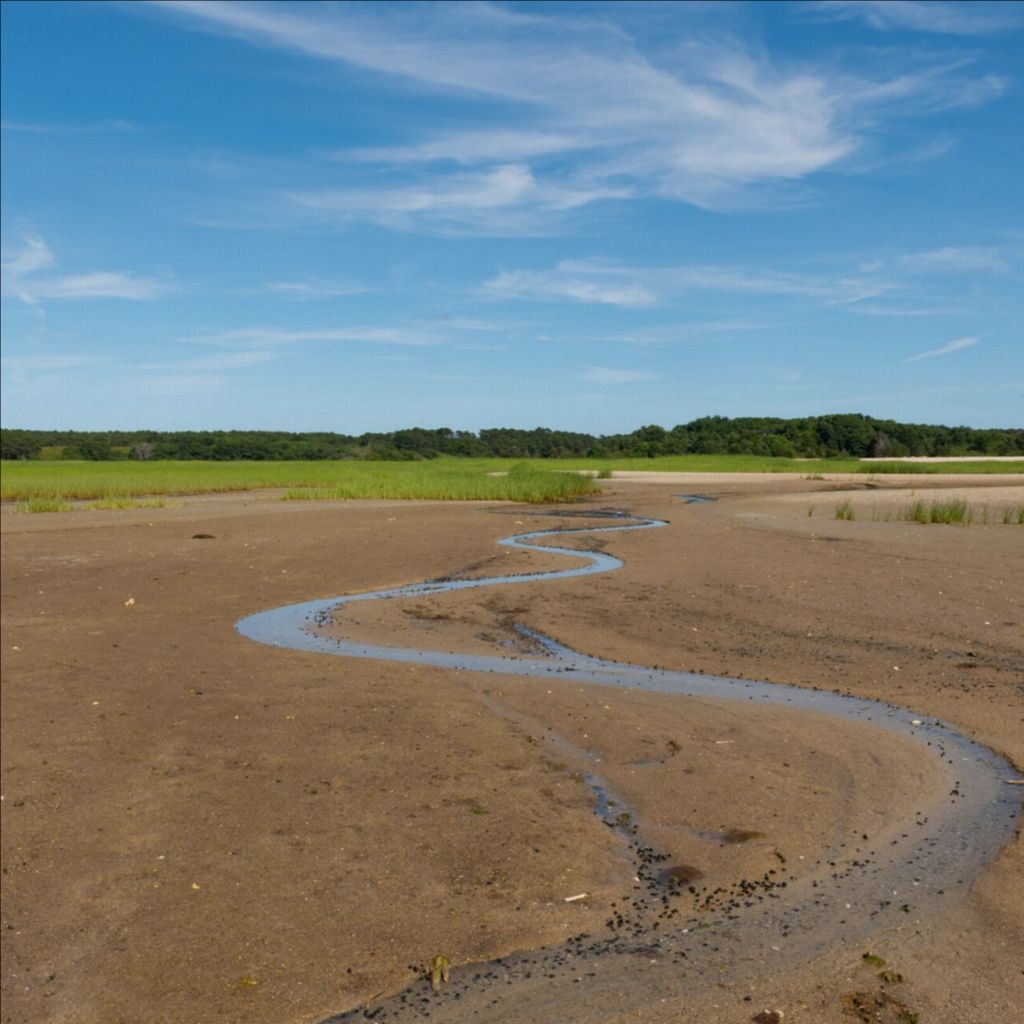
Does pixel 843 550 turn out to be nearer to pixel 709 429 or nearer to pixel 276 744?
pixel 276 744

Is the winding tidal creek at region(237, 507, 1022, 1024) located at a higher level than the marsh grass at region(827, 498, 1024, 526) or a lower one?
lower

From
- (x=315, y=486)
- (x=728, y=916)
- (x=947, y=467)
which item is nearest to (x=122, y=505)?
(x=315, y=486)

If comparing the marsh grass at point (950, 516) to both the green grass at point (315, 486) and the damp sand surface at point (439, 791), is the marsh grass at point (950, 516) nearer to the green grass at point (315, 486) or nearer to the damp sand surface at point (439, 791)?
the damp sand surface at point (439, 791)

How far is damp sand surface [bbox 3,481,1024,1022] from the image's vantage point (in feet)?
19.9

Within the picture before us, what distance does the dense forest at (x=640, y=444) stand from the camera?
11256 cm

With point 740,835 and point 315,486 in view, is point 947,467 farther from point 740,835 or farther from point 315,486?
point 740,835

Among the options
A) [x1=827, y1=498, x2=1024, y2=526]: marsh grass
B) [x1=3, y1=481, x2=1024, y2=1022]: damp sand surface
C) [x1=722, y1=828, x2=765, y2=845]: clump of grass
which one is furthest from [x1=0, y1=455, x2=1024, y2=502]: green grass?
[x1=722, y1=828, x2=765, y2=845]: clump of grass

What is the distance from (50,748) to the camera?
1020cm

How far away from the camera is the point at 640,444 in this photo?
129 metres

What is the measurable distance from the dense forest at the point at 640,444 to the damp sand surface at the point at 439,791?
99.1 m

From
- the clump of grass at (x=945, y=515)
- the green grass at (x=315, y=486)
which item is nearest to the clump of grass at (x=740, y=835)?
the clump of grass at (x=945, y=515)

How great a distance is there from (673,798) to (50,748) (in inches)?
239

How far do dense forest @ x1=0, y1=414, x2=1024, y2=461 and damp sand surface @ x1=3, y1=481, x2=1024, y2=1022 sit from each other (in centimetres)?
9912

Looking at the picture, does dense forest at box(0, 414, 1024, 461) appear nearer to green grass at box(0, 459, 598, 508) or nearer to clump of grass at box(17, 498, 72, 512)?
green grass at box(0, 459, 598, 508)
